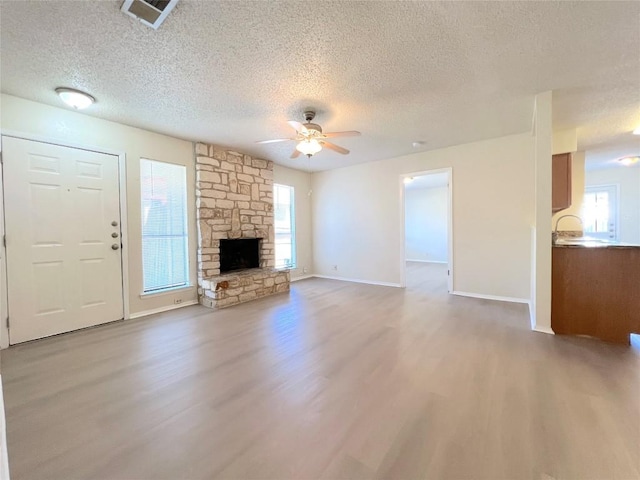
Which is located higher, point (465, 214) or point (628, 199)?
point (628, 199)

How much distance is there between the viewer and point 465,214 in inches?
178

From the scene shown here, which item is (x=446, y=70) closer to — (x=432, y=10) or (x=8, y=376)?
(x=432, y=10)

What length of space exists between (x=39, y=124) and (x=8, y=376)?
8.38 feet

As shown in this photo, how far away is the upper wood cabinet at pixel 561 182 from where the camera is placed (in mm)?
3268

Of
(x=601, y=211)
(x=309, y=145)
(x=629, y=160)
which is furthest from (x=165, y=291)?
(x=601, y=211)

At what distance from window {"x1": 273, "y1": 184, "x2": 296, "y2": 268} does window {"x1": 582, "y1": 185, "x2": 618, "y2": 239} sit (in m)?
6.98

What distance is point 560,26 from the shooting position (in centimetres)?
186

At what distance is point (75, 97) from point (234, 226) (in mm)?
2555

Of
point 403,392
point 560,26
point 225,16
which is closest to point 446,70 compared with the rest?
point 560,26

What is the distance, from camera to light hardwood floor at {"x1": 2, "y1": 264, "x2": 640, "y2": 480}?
1303mm

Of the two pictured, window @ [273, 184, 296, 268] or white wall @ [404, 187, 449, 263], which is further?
white wall @ [404, 187, 449, 263]

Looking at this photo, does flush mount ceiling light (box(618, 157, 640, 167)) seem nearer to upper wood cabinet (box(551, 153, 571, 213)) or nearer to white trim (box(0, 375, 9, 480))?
upper wood cabinet (box(551, 153, 571, 213))

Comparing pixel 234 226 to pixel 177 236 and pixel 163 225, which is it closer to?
pixel 177 236

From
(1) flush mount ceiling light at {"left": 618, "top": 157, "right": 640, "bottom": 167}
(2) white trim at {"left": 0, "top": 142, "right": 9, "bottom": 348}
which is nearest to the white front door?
(2) white trim at {"left": 0, "top": 142, "right": 9, "bottom": 348}
